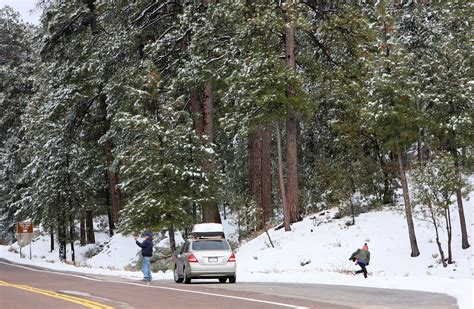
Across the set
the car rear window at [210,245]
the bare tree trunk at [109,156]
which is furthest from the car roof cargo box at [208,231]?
the bare tree trunk at [109,156]

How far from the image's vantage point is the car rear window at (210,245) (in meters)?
20.6

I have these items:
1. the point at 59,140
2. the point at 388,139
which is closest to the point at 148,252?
the point at 388,139

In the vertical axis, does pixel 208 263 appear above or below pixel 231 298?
above

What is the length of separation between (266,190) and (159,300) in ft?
69.2

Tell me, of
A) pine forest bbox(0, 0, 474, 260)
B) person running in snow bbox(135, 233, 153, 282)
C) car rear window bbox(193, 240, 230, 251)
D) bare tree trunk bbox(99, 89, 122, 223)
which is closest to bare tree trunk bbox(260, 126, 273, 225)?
pine forest bbox(0, 0, 474, 260)

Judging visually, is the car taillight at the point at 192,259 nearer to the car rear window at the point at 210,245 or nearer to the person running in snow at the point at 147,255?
the car rear window at the point at 210,245

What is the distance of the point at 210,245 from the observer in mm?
20828

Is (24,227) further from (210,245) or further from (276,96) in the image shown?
(210,245)

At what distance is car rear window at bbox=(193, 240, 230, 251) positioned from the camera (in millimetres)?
20641

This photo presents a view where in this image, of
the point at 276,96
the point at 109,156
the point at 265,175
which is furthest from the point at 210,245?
the point at 109,156

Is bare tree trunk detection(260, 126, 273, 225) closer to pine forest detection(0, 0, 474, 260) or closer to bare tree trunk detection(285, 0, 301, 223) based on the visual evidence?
pine forest detection(0, 0, 474, 260)

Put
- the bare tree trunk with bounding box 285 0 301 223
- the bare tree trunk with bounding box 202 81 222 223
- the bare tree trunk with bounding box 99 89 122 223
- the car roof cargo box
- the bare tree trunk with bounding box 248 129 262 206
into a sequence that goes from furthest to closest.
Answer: the bare tree trunk with bounding box 99 89 122 223, the bare tree trunk with bounding box 248 129 262 206, the bare tree trunk with bounding box 202 81 222 223, the bare tree trunk with bounding box 285 0 301 223, the car roof cargo box

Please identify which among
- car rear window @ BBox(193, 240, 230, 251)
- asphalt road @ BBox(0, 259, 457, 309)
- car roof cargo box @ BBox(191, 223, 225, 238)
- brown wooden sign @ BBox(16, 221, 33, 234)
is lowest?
asphalt road @ BBox(0, 259, 457, 309)

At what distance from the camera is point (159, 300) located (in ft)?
44.2
